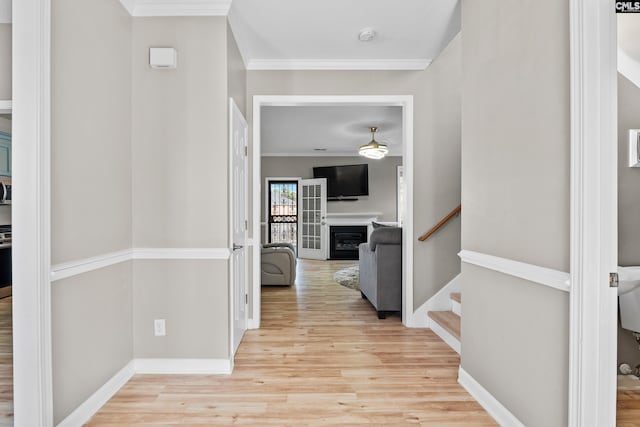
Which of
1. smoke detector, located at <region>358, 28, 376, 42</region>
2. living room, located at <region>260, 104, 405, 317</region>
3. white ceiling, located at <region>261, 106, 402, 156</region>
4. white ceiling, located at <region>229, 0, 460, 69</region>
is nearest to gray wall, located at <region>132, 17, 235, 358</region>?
white ceiling, located at <region>229, 0, 460, 69</region>

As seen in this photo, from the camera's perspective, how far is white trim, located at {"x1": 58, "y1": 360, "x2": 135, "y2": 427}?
6.21 feet

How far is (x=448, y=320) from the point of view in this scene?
10.7 ft

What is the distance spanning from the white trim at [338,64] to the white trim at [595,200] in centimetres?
225

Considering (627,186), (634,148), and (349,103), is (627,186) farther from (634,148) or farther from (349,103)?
(349,103)

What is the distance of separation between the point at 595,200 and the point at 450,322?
2.08 metres

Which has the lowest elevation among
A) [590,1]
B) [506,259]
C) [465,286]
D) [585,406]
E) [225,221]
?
[585,406]

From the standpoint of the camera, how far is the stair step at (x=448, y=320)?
3.03 metres

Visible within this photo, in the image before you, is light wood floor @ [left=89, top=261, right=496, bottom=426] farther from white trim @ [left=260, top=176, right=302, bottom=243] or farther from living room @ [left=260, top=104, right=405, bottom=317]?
white trim @ [left=260, top=176, right=302, bottom=243]

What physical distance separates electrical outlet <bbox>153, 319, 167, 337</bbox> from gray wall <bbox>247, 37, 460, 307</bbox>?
1.97 m

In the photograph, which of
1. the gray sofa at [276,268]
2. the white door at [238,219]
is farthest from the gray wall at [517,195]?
the gray sofa at [276,268]

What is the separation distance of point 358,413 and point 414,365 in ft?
2.63

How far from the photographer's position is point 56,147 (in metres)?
1.79

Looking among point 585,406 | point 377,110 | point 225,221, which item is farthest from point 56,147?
point 377,110

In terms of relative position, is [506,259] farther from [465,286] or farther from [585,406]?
[585,406]
